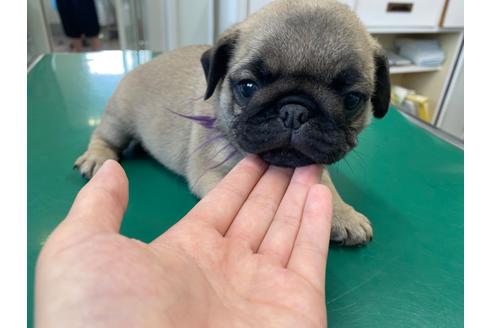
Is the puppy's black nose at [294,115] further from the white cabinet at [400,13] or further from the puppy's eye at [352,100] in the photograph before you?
the white cabinet at [400,13]

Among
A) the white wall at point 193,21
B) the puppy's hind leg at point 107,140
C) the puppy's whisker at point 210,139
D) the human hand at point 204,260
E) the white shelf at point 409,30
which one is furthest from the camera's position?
the white wall at point 193,21

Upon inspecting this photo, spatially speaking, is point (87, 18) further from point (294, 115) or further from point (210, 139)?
point (294, 115)

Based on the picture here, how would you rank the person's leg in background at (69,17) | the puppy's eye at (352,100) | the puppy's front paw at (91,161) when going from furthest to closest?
1. the person's leg in background at (69,17)
2. the puppy's front paw at (91,161)
3. the puppy's eye at (352,100)

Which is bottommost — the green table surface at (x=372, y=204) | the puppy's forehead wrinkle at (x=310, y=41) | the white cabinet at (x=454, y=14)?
the green table surface at (x=372, y=204)

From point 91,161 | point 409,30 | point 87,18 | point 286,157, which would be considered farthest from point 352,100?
point 87,18

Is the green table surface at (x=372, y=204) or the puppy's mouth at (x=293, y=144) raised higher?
the puppy's mouth at (x=293, y=144)

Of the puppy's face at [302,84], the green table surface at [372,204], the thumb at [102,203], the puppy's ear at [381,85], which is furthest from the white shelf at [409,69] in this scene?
the thumb at [102,203]

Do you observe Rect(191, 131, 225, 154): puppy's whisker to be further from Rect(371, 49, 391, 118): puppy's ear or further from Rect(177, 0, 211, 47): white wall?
Rect(177, 0, 211, 47): white wall
